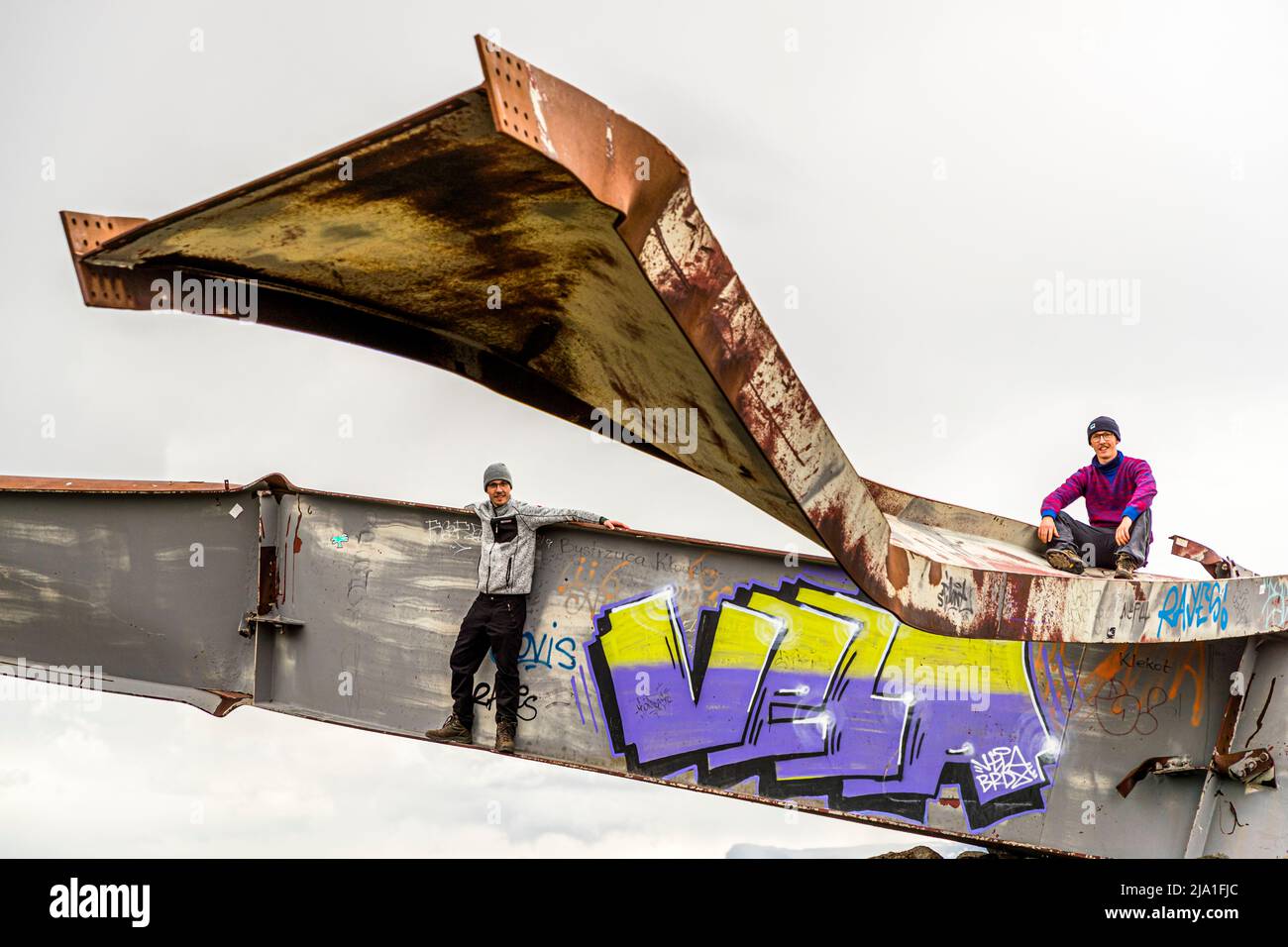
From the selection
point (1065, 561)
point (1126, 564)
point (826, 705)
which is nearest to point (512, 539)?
point (826, 705)

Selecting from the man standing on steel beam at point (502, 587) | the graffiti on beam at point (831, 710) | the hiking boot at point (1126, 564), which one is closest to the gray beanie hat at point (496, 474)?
the man standing on steel beam at point (502, 587)

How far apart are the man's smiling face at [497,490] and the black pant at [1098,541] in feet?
11.5

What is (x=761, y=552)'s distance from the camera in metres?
7.53

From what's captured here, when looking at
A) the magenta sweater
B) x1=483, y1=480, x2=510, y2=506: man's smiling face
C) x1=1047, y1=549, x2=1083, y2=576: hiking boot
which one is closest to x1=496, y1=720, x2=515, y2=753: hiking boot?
x1=483, y1=480, x2=510, y2=506: man's smiling face

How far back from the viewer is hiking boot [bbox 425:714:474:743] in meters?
7.78

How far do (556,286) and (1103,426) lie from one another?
15.9 feet

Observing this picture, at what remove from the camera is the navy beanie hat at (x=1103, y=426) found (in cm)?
816

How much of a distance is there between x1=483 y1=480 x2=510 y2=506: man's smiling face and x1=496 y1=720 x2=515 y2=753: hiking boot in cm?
142

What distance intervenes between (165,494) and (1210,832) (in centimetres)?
698

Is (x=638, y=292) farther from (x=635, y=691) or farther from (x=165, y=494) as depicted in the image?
(x=165, y=494)

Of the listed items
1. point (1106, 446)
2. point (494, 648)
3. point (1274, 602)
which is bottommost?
point (494, 648)

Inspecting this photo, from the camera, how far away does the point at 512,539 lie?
7.61 m

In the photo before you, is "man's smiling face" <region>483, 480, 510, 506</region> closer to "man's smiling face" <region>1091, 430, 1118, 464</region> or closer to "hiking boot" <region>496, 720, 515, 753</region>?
"hiking boot" <region>496, 720, 515, 753</region>

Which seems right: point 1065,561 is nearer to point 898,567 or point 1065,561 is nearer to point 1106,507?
point 1106,507
